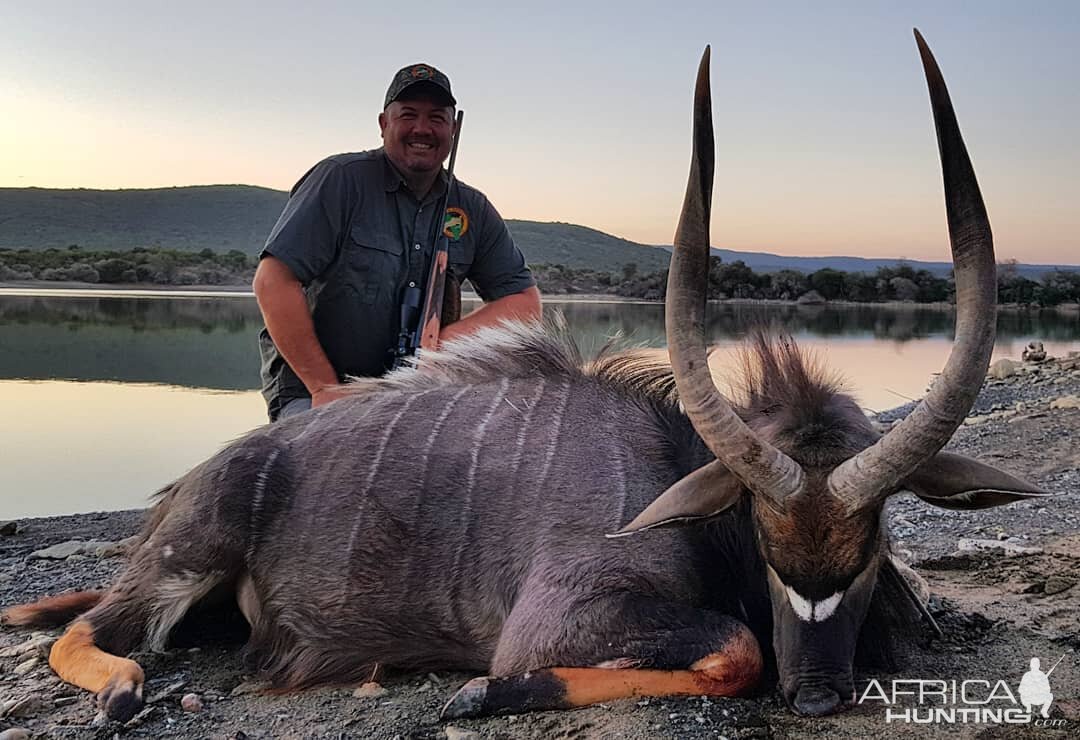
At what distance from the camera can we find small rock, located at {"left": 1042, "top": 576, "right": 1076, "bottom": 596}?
15.5 ft

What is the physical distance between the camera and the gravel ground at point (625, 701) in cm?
323

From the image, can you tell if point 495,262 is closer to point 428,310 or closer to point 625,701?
point 428,310

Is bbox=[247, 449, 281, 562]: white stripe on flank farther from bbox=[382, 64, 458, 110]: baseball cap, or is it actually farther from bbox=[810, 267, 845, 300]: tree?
bbox=[810, 267, 845, 300]: tree

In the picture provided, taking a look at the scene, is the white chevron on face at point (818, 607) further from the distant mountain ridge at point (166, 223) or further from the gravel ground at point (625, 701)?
the distant mountain ridge at point (166, 223)

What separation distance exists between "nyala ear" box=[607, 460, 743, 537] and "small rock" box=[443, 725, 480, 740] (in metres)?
0.81

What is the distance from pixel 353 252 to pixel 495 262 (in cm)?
117

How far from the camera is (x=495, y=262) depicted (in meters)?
7.04

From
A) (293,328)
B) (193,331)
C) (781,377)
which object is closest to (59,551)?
(293,328)

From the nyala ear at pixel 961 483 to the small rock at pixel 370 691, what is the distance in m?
2.12

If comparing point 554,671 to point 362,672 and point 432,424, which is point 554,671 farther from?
point 432,424

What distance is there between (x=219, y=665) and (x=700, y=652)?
2196 mm

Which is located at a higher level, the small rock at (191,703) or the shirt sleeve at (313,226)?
the shirt sleeve at (313,226)

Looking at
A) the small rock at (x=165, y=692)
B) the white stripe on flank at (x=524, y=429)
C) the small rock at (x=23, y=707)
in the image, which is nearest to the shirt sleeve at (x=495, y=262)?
the white stripe on flank at (x=524, y=429)

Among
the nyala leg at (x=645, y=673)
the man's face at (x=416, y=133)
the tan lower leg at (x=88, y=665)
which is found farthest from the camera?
the man's face at (x=416, y=133)
